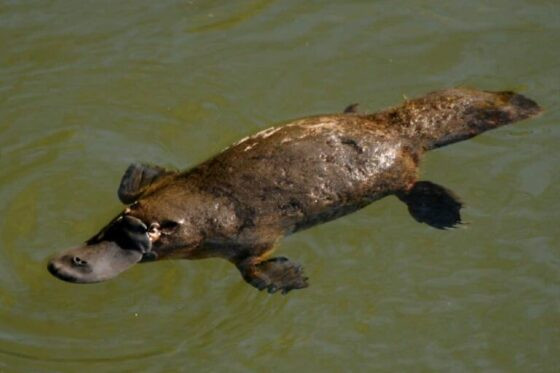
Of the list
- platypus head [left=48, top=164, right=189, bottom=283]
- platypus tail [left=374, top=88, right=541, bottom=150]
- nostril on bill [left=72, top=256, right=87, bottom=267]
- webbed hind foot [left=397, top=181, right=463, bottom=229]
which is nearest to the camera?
platypus head [left=48, top=164, right=189, bottom=283]

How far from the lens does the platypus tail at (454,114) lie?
5.11 meters

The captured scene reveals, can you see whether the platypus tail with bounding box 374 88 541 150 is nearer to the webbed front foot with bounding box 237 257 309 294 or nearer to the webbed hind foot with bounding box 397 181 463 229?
the webbed hind foot with bounding box 397 181 463 229

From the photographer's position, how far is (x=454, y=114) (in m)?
5.24

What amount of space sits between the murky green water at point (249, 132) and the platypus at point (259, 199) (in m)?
0.27

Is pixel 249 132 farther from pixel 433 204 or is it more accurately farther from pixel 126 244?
pixel 126 244

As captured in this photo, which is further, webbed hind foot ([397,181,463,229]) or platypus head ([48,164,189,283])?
webbed hind foot ([397,181,463,229])

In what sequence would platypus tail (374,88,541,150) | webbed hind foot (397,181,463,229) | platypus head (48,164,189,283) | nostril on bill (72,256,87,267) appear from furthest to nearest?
platypus tail (374,88,541,150), webbed hind foot (397,181,463,229), nostril on bill (72,256,87,267), platypus head (48,164,189,283)

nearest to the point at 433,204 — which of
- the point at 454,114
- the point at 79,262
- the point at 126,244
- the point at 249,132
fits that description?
the point at 454,114

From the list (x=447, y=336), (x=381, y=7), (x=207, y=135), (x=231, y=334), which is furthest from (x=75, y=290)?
(x=381, y=7)

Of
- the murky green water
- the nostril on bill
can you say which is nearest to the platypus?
the nostril on bill

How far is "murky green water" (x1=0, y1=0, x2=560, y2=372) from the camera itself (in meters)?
4.62

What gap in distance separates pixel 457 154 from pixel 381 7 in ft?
5.12

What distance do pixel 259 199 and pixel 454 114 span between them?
1.29 metres

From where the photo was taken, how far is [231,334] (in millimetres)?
4668
